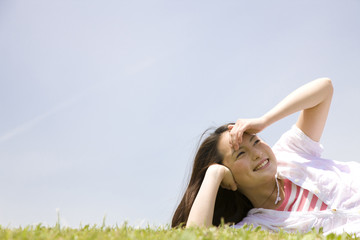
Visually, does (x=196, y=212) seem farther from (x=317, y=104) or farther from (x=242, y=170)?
(x=317, y=104)

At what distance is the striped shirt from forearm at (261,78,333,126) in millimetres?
1066

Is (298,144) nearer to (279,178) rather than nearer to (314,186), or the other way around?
(279,178)

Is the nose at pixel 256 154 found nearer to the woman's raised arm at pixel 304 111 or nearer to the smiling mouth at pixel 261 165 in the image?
the smiling mouth at pixel 261 165

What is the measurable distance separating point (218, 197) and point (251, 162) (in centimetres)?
106

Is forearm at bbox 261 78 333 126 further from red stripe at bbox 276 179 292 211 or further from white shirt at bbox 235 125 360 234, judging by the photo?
red stripe at bbox 276 179 292 211

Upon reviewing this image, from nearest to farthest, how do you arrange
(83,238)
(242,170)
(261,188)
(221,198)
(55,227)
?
(83,238) → (55,227) → (242,170) → (261,188) → (221,198)

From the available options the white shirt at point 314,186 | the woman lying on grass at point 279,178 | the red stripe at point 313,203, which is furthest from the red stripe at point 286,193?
the red stripe at point 313,203

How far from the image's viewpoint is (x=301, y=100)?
5.13m

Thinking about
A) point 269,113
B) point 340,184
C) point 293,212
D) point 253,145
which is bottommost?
point 293,212

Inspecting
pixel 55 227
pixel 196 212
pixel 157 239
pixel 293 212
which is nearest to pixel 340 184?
pixel 293 212

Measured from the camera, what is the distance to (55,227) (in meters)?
3.08

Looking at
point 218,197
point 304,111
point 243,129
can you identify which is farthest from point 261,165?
point 304,111

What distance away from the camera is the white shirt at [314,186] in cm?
479

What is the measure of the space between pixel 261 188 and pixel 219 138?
919 mm
